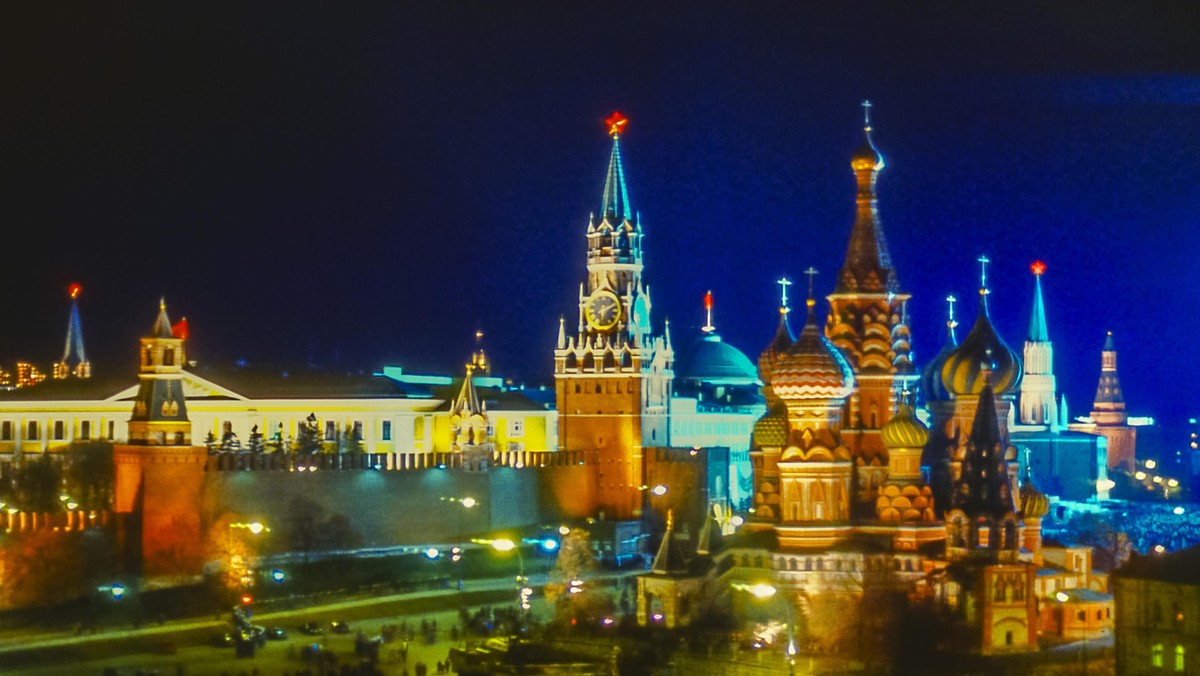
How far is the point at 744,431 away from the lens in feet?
281

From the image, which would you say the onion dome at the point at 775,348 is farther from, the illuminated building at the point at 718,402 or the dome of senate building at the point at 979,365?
the illuminated building at the point at 718,402

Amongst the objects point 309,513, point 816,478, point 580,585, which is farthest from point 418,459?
point 816,478

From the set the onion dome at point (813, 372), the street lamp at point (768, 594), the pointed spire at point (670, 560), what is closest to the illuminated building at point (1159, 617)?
the street lamp at point (768, 594)

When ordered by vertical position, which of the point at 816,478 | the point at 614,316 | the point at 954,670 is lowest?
the point at 954,670

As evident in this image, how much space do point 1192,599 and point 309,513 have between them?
2598 cm

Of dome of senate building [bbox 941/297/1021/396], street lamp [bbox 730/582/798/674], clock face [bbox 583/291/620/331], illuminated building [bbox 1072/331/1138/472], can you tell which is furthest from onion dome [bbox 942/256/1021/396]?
illuminated building [bbox 1072/331/1138/472]

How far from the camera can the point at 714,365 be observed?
91.5 meters

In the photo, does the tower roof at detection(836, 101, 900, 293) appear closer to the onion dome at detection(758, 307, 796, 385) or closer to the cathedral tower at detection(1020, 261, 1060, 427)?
the onion dome at detection(758, 307, 796, 385)

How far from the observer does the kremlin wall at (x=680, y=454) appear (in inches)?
2084

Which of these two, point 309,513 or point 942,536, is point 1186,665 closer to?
point 942,536

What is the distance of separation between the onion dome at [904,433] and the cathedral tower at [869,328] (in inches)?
48.0

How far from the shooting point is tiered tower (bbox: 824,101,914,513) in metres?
56.1

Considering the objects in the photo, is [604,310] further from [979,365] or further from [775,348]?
[979,365]

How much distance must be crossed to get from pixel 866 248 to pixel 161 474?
717 inches
